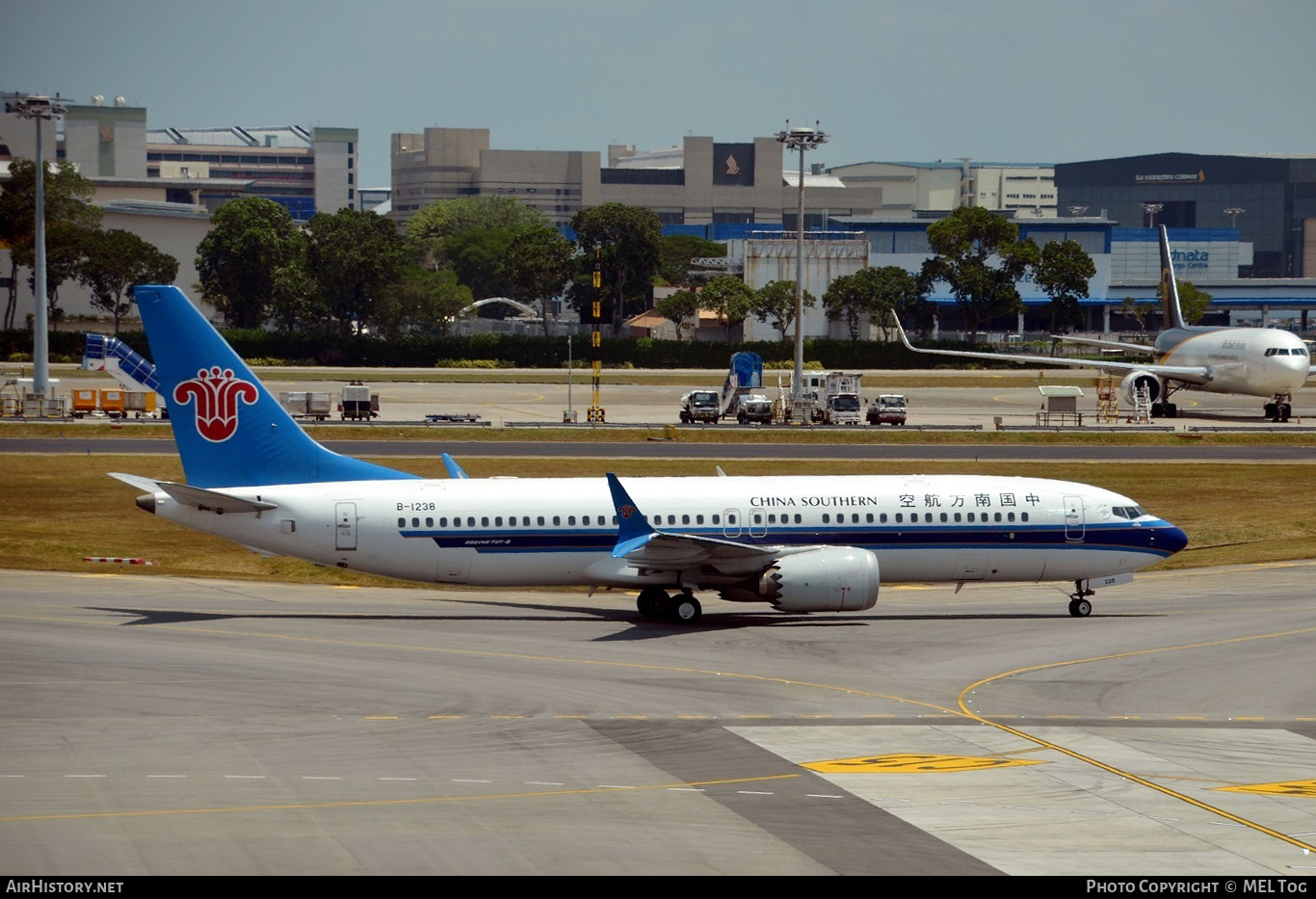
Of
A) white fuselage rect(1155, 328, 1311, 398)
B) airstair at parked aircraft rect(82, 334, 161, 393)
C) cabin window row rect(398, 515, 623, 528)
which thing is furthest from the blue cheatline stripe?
airstair at parked aircraft rect(82, 334, 161, 393)

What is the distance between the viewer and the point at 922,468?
74.2m

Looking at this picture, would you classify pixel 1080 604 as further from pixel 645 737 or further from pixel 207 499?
pixel 207 499

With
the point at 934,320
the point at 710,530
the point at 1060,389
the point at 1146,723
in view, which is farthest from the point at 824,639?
the point at 934,320

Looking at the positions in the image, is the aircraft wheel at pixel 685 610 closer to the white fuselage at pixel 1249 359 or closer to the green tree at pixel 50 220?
the white fuselage at pixel 1249 359

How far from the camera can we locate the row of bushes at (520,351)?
168 meters

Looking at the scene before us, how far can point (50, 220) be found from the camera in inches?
6890

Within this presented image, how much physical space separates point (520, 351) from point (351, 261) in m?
26.5

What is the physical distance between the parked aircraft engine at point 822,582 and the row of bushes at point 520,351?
127 meters

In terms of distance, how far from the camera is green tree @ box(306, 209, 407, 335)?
596 ft

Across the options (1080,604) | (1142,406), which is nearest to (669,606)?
(1080,604)

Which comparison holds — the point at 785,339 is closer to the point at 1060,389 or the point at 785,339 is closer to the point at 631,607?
the point at 1060,389

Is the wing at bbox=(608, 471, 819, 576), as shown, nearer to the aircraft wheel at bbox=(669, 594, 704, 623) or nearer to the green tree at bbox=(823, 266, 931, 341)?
the aircraft wheel at bbox=(669, 594, 704, 623)

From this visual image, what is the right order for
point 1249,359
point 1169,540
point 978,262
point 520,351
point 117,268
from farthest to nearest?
point 117,268, point 978,262, point 520,351, point 1249,359, point 1169,540
